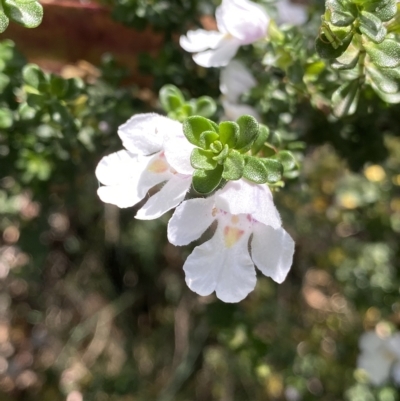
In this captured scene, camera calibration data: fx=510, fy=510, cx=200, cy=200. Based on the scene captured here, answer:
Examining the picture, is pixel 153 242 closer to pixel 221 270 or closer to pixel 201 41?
pixel 201 41

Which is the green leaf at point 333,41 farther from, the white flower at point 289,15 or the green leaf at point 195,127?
the white flower at point 289,15

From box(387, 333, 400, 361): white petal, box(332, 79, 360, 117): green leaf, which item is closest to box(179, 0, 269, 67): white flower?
box(332, 79, 360, 117): green leaf

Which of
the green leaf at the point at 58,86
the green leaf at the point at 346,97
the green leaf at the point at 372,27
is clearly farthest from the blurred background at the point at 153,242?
the green leaf at the point at 372,27

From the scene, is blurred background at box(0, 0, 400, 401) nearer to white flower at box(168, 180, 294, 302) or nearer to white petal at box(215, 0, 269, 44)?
white petal at box(215, 0, 269, 44)

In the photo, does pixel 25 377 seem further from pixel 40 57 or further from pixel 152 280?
pixel 40 57

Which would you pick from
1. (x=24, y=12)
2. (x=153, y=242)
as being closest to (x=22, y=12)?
(x=24, y=12)

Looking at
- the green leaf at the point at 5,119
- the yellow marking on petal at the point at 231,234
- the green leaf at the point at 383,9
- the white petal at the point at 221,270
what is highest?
the green leaf at the point at 383,9
